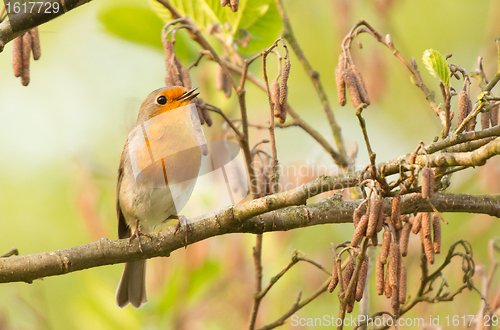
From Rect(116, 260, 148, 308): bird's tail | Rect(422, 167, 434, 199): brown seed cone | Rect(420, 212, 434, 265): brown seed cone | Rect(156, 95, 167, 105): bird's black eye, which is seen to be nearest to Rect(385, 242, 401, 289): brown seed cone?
Rect(420, 212, 434, 265): brown seed cone

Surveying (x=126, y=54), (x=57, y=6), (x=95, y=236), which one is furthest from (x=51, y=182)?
(x=57, y=6)

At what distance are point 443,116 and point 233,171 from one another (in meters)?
1.17

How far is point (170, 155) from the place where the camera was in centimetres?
292

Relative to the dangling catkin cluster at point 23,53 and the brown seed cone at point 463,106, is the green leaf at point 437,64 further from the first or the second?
the dangling catkin cluster at point 23,53

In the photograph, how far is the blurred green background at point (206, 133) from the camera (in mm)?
3678

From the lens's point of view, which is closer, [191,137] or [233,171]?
[233,171]

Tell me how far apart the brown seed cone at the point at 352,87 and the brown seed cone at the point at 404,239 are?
658mm

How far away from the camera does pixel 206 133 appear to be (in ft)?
11.7

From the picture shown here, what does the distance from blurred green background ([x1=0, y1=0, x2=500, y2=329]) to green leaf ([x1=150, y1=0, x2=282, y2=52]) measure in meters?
0.02

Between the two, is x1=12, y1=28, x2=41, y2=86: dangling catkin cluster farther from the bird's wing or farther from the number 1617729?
the bird's wing

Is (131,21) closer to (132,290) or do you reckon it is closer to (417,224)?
(132,290)

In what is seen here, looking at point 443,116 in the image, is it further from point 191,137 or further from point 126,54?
point 126,54

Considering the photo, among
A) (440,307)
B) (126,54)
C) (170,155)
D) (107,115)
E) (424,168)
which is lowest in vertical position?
(440,307)

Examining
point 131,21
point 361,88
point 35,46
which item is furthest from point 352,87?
point 131,21
